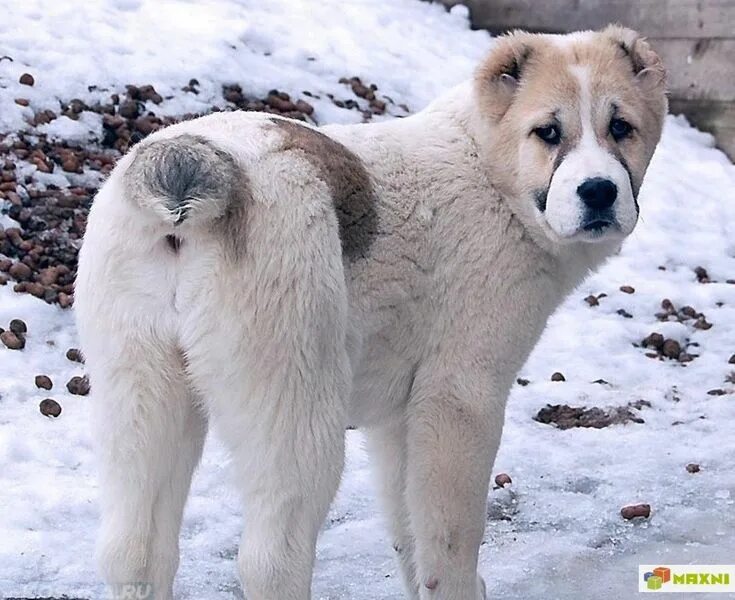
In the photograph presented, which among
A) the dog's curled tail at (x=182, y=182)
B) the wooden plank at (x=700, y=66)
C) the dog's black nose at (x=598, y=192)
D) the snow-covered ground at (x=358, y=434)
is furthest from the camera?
the wooden plank at (x=700, y=66)

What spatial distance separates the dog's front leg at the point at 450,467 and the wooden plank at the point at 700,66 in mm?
5990

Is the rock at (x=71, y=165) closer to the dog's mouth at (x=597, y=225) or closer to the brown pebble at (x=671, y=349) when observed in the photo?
the brown pebble at (x=671, y=349)

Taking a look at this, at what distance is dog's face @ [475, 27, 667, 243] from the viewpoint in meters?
3.65

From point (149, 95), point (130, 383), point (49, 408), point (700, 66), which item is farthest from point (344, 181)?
point (700, 66)

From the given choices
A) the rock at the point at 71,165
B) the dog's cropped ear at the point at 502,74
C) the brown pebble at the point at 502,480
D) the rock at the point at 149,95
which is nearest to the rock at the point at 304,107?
the rock at the point at 149,95

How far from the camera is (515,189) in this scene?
3.89 metres

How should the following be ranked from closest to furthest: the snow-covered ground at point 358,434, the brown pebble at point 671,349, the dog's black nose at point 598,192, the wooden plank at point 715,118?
1. the dog's black nose at point 598,192
2. the snow-covered ground at point 358,434
3. the brown pebble at point 671,349
4. the wooden plank at point 715,118

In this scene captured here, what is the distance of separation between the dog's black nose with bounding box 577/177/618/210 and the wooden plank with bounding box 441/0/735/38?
593 centimetres

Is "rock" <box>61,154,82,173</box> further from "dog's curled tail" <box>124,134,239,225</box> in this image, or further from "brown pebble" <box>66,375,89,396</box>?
"dog's curled tail" <box>124,134,239,225</box>

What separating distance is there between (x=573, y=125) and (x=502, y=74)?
339 mm

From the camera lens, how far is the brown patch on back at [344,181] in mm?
3463

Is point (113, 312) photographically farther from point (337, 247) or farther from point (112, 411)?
point (337, 247)

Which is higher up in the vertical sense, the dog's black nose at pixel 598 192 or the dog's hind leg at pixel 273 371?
the dog's black nose at pixel 598 192

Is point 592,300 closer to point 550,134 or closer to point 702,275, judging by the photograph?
point 702,275
